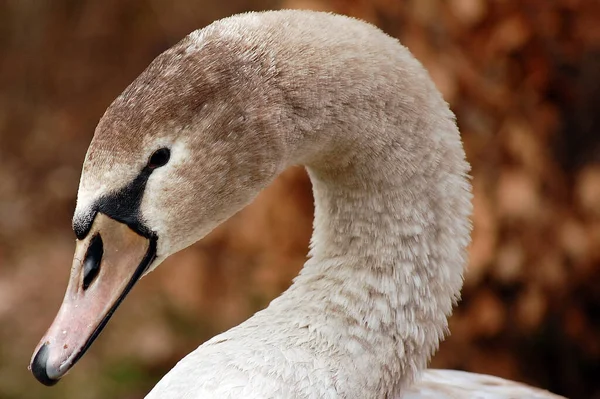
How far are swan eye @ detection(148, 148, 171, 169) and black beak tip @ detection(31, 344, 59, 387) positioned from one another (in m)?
0.36

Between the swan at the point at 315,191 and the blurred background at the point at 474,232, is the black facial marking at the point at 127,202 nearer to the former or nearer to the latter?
the swan at the point at 315,191

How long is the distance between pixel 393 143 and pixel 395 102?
0.08m

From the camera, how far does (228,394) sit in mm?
1621

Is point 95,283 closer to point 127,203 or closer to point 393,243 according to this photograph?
point 127,203

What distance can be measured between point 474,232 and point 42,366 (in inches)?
75.7

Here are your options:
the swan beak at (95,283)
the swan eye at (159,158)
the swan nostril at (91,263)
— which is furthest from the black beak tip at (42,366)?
the swan eye at (159,158)

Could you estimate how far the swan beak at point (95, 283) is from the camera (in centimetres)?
156

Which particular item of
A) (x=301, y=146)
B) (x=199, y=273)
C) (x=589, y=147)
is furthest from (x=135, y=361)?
(x=301, y=146)

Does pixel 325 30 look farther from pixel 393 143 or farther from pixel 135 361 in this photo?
pixel 135 361

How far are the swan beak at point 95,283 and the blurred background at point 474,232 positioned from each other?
4.74 feet

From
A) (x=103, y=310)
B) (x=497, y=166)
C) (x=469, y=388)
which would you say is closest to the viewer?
(x=103, y=310)

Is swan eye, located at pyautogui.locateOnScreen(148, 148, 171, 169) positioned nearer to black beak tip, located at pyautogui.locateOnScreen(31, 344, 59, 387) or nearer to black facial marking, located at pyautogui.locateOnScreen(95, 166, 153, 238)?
black facial marking, located at pyautogui.locateOnScreen(95, 166, 153, 238)

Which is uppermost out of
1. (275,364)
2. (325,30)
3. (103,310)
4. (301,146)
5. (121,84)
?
(325,30)

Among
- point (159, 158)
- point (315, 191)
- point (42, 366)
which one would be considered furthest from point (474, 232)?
point (42, 366)
